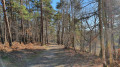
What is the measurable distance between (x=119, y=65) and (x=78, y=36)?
6.29m

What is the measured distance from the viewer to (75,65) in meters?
5.64

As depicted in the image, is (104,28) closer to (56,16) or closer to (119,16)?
(119,16)

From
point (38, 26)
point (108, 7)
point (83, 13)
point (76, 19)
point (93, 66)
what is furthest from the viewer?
point (38, 26)

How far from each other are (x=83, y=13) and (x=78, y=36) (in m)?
4.72

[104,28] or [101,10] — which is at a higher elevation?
[101,10]


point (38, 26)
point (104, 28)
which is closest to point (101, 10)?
point (104, 28)

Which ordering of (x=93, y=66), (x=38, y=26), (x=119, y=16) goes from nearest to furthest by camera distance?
(x=93, y=66) → (x=119, y=16) → (x=38, y=26)

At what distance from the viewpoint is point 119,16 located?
6316mm

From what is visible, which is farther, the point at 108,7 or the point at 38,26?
the point at 38,26

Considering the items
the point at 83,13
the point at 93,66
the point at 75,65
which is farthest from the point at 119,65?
the point at 83,13

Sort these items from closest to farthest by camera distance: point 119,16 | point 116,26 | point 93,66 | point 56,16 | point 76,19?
1. point 93,66
2. point 119,16
3. point 116,26
4. point 76,19
5. point 56,16

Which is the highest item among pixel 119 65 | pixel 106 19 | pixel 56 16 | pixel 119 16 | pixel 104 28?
pixel 56 16

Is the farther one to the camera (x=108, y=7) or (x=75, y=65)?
(x=75, y=65)

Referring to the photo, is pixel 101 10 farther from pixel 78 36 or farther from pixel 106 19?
pixel 78 36
